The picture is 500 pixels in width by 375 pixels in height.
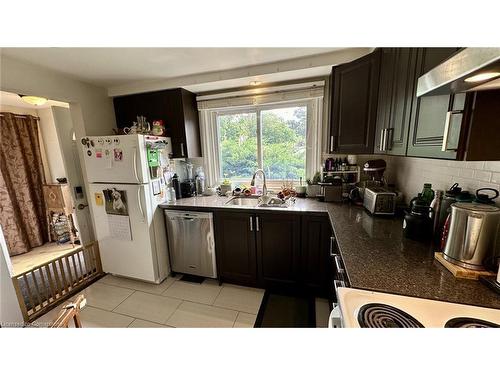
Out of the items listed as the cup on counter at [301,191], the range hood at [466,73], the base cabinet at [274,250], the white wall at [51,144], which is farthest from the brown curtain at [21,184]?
the range hood at [466,73]

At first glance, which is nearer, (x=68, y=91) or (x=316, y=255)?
(x=316, y=255)

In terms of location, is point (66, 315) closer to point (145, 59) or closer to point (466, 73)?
point (466, 73)

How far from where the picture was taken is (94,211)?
211 centimetres

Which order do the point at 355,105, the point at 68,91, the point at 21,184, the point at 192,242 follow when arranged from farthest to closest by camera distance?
1. the point at 21,184
2. the point at 192,242
3. the point at 68,91
4. the point at 355,105

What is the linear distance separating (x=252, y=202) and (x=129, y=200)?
1300 mm

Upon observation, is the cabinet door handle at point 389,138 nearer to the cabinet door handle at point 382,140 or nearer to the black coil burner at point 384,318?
the cabinet door handle at point 382,140

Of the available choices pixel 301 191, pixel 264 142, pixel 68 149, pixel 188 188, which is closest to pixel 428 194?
pixel 301 191

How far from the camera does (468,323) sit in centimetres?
59

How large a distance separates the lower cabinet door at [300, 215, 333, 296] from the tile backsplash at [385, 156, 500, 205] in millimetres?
761

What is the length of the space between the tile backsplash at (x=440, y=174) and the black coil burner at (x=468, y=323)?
619 mm

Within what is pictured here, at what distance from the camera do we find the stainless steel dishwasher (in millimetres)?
2006

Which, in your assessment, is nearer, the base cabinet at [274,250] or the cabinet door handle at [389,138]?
the cabinet door handle at [389,138]

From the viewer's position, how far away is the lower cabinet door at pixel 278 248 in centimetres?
179
